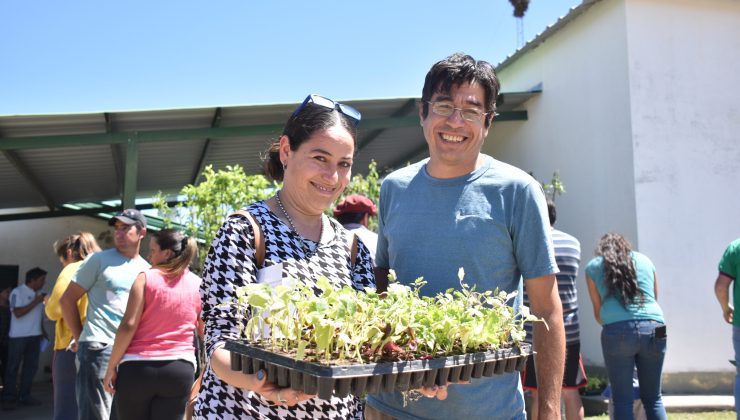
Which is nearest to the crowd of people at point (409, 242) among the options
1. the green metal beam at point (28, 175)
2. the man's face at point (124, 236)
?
the man's face at point (124, 236)

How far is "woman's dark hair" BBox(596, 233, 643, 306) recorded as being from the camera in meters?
4.76

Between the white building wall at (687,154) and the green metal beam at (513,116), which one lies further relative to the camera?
the green metal beam at (513,116)

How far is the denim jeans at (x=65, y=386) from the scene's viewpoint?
16.1ft

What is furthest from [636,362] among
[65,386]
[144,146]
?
[144,146]

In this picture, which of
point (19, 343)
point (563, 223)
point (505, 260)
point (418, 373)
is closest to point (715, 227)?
point (563, 223)

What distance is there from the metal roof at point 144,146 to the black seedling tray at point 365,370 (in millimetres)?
3698

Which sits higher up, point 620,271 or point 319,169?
point 319,169

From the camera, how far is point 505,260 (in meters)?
1.98

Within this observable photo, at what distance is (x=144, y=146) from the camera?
9.21 metres

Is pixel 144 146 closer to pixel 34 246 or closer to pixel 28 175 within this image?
pixel 28 175

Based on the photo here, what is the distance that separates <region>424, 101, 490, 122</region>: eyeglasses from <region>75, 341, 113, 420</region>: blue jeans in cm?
360

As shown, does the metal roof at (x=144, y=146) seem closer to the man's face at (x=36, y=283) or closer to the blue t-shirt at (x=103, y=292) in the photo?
the blue t-shirt at (x=103, y=292)

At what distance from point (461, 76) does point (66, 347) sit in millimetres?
4382

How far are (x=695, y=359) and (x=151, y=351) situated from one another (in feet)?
20.4
